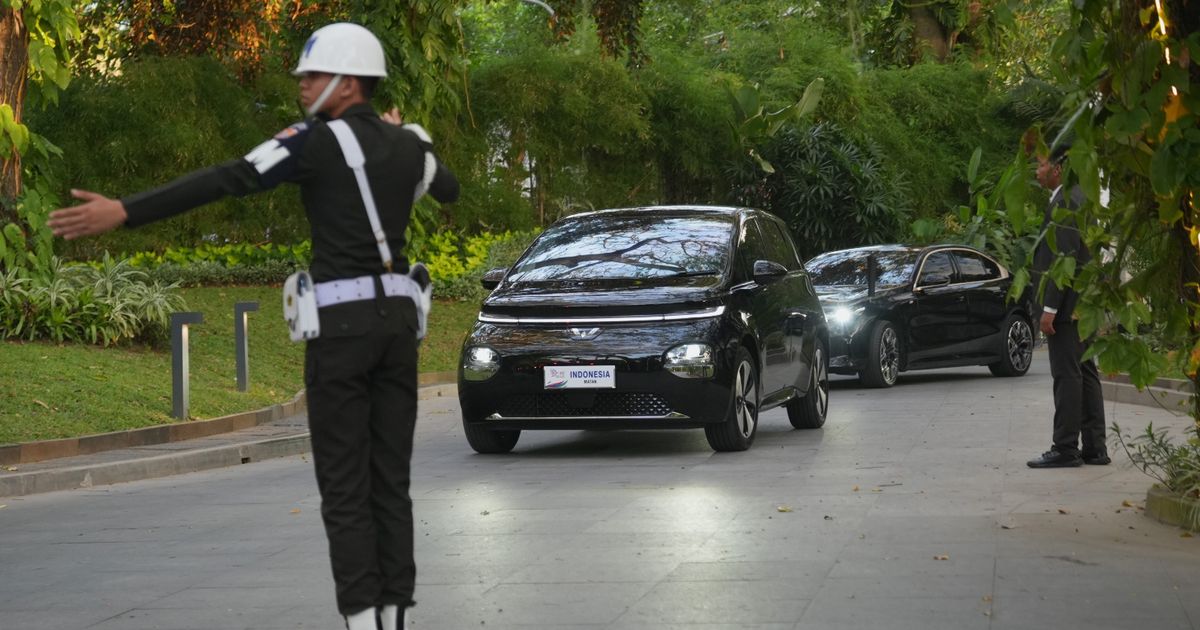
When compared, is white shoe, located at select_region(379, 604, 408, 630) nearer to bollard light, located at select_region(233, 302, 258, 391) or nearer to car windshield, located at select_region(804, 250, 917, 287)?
bollard light, located at select_region(233, 302, 258, 391)

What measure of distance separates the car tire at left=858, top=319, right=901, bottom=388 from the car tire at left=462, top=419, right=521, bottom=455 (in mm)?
6593

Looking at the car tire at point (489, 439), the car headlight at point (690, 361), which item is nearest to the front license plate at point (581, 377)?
the car headlight at point (690, 361)

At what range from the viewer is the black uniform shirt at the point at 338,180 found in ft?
17.6

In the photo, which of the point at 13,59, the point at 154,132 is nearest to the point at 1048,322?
the point at 13,59

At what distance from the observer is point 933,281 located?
65.2 ft

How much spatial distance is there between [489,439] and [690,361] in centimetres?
185

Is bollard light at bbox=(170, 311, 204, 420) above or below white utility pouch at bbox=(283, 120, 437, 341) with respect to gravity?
below

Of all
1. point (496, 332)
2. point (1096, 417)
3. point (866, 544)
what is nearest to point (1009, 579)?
point (866, 544)

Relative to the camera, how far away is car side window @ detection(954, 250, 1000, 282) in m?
20.3

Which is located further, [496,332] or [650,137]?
[650,137]

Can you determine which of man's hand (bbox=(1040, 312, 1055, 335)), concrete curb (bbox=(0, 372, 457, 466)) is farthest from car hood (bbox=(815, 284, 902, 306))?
man's hand (bbox=(1040, 312, 1055, 335))

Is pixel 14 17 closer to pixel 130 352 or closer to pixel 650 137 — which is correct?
pixel 130 352

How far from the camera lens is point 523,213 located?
28375mm

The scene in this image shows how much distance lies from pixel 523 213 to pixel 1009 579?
2170cm
